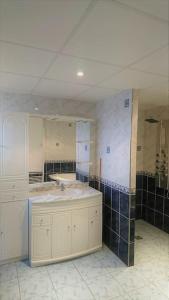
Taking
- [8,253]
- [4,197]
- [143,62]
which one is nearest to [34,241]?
[8,253]

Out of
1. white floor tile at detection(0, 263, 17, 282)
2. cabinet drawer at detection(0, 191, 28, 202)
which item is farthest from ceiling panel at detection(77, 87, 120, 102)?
white floor tile at detection(0, 263, 17, 282)

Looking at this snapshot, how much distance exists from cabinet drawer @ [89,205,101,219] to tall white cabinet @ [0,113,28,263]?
35.7 inches

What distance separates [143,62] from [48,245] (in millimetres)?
2445

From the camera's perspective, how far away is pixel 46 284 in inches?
92.0

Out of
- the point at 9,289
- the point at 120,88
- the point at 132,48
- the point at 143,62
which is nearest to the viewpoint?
the point at 132,48

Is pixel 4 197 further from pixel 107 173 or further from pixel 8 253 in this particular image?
pixel 107 173

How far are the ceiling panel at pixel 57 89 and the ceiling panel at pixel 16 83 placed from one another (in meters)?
0.10

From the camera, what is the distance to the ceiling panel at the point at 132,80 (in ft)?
6.70

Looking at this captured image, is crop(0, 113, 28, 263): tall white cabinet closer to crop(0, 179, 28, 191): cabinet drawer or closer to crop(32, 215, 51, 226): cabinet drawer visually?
crop(0, 179, 28, 191): cabinet drawer

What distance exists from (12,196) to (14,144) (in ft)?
2.29

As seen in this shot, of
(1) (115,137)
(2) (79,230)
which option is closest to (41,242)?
(2) (79,230)

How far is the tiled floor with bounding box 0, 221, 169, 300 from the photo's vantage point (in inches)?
85.9

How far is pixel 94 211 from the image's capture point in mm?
3018

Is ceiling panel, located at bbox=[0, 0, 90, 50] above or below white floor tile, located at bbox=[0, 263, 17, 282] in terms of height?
above
